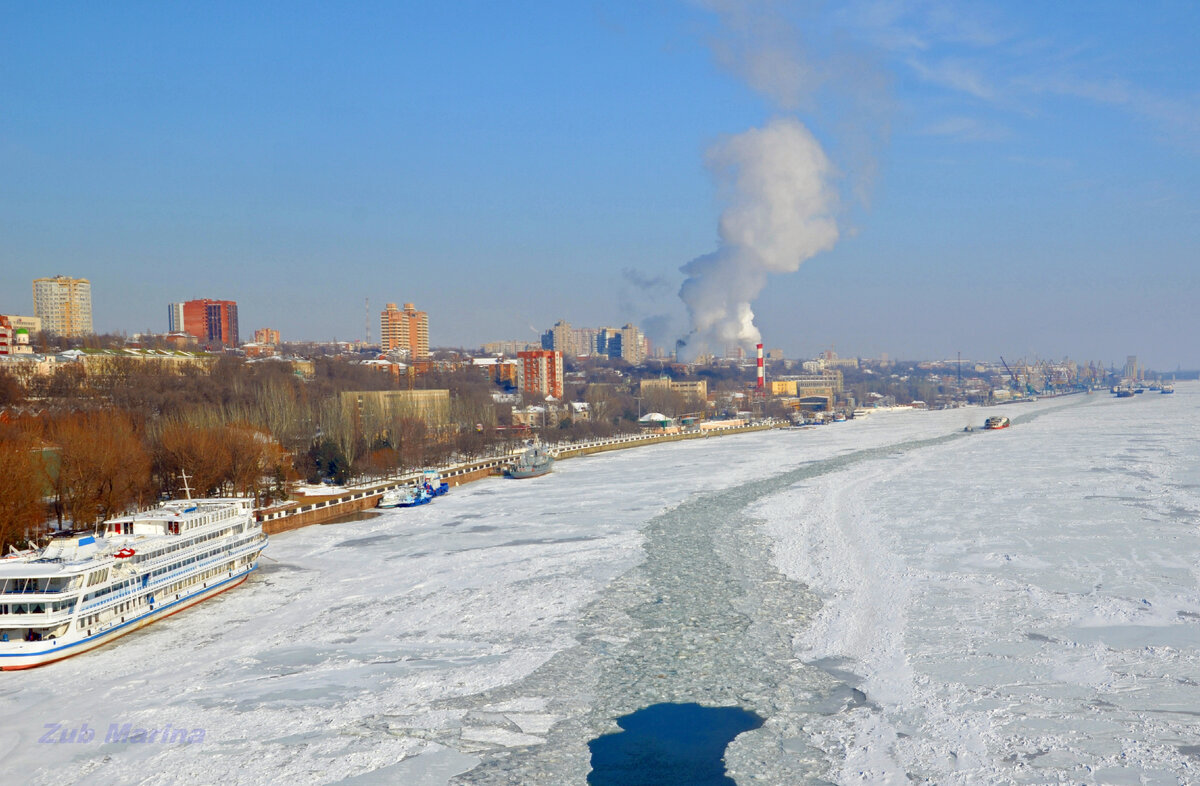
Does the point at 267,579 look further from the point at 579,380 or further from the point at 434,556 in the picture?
the point at 579,380

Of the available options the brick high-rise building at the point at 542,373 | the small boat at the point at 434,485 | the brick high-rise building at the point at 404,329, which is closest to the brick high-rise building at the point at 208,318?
the brick high-rise building at the point at 404,329

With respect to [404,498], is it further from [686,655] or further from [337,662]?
[686,655]

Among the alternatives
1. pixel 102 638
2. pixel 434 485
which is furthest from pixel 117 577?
pixel 434 485

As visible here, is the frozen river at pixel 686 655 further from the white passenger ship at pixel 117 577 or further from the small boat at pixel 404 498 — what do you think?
the small boat at pixel 404 498

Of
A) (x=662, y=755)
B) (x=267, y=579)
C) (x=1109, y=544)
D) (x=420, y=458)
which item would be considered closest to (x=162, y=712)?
(x=662, y=755)

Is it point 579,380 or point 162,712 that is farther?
point 579,380
